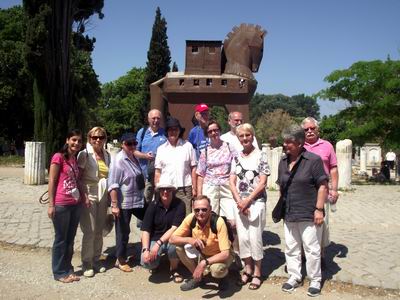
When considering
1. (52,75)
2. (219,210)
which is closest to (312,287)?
(219,210)

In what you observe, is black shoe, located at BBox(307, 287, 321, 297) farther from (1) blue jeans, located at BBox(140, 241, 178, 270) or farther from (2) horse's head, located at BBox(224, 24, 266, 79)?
(2) horse's head, located at BBox(224, 24, 266, 79)

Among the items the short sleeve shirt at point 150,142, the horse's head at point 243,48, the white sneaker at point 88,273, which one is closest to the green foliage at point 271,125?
the horse's head at point 243,48

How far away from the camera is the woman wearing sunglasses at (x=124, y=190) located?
4770 millimetres

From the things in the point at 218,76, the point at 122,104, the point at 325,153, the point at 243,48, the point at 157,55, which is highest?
the point at 157,55

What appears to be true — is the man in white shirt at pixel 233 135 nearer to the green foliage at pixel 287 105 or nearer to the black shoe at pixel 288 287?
the black shoe at pixel 288 287

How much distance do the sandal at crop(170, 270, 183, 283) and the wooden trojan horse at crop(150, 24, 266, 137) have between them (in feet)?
16.5

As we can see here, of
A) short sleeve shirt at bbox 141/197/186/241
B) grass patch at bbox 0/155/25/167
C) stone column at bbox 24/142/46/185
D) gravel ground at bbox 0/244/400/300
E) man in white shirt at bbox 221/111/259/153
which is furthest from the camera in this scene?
grass patch at bbox 0/155/25/167

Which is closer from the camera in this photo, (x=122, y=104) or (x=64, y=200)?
(x=64, y=200)

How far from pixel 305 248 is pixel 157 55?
95.3ft

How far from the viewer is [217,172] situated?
184 inches

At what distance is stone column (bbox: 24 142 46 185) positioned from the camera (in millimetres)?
12492

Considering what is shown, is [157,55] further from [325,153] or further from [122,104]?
[325,153]

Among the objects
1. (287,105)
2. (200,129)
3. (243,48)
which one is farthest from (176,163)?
(287,105)

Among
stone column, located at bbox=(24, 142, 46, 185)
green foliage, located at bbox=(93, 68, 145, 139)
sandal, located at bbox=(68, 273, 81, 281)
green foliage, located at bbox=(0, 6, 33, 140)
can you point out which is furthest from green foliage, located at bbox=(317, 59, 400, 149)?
green foliage, located at bbox=(93, 68, 145, 139)
